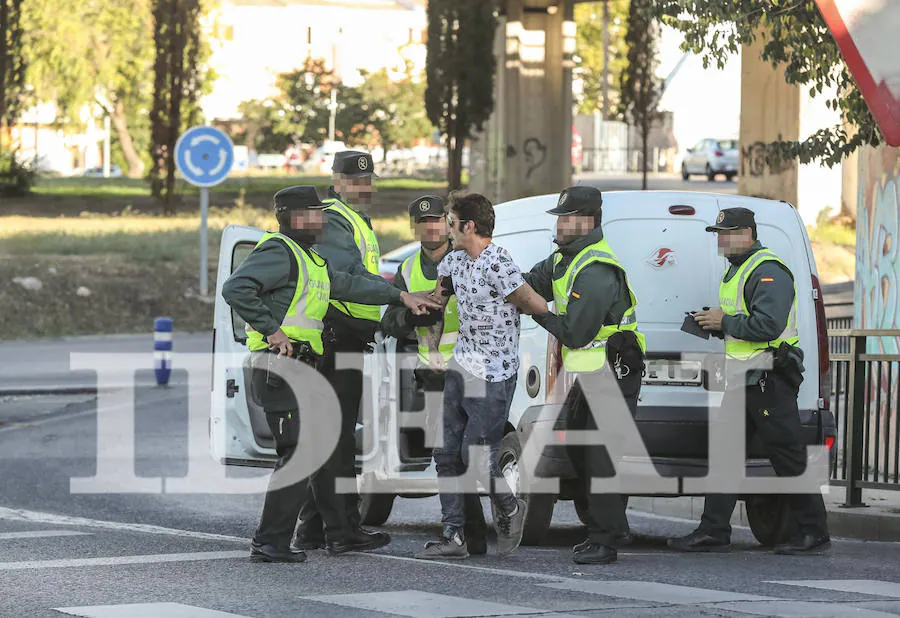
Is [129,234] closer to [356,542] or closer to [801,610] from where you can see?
[356,542]

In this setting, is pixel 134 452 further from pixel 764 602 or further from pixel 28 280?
pixel 28 280

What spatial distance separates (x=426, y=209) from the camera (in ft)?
30.3

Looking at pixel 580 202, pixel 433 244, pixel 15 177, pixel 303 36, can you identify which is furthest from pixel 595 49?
pixel 580 202

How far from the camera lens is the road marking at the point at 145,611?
677 centimetres

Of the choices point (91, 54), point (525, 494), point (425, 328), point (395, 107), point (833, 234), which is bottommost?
point (525, 494)

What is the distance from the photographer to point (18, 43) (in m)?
30.5

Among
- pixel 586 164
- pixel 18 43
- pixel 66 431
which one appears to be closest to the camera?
pixel 66 431

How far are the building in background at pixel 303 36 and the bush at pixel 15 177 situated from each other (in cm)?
7774

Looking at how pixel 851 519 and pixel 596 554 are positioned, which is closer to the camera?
pixel 596 554

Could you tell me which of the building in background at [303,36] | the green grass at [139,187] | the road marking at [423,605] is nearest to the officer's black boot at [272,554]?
the road marking at [423,605]

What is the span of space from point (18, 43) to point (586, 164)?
38.0 metres

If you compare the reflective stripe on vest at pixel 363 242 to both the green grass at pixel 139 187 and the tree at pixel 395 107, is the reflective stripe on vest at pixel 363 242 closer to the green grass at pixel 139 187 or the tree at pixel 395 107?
the green grass at pixel 139 187

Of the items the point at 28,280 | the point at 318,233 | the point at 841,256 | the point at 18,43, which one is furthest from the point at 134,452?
the point at 841,256

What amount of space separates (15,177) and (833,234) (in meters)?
18.1
